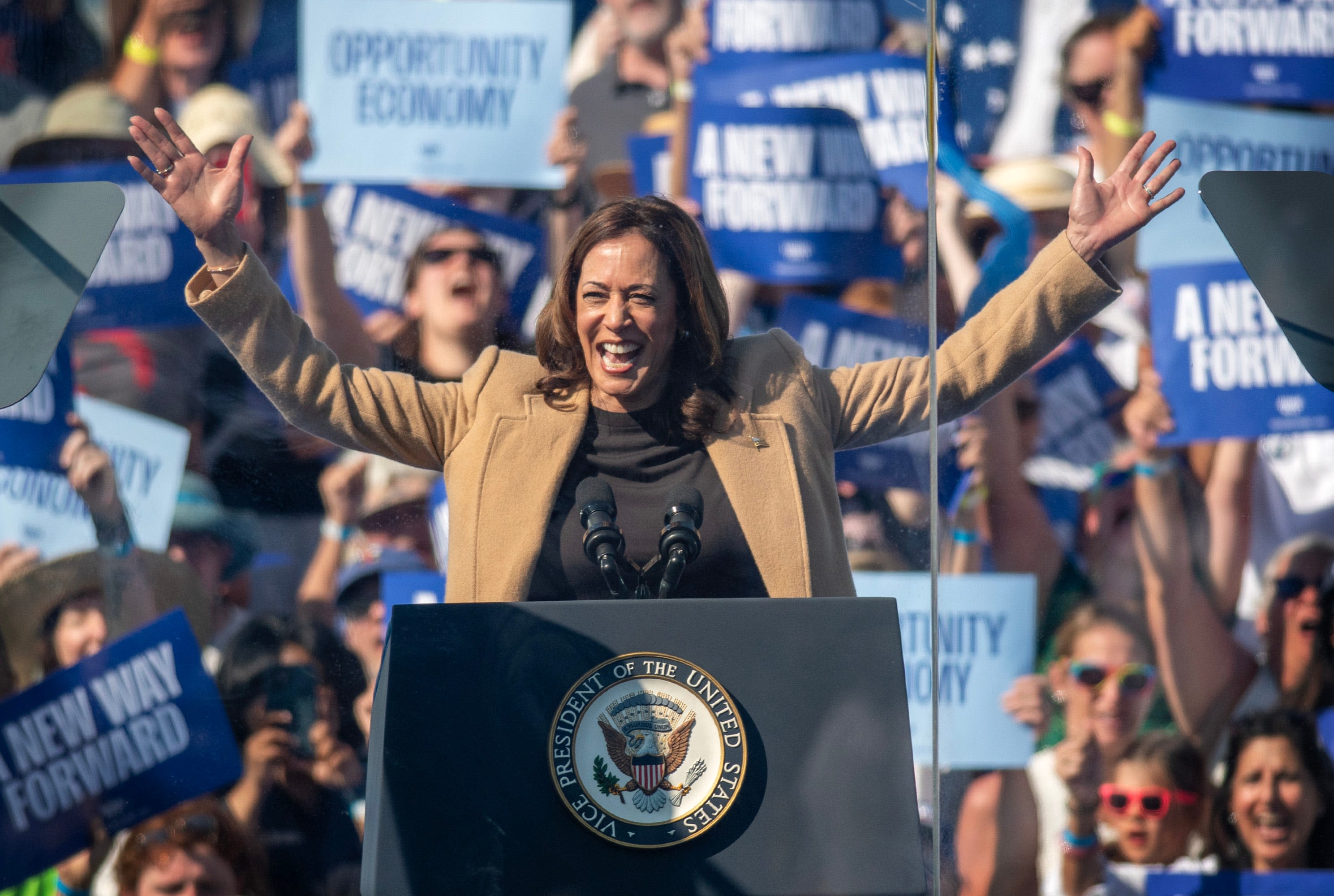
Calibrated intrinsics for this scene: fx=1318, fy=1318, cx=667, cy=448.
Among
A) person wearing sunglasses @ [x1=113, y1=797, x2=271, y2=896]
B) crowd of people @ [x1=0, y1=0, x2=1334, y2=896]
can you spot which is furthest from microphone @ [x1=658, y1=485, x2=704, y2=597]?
person wearing sunglasses @ [x1=113, y1=797, x2=271, y2=896]

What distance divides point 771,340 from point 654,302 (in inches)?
10.9

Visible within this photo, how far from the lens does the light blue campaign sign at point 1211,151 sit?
3.10m

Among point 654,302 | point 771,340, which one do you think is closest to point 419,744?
point 654,302

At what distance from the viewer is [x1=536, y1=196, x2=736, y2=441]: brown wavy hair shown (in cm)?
205

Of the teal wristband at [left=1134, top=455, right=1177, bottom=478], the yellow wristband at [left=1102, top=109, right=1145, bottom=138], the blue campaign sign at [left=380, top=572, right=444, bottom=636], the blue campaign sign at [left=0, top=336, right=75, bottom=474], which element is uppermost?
the yellow wristband at [left=1102, top=109, right=1145, bottom=138]

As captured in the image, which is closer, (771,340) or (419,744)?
(419,744)

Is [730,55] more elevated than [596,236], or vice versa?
[730,55]

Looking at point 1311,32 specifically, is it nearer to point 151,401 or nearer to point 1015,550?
point 1015,550

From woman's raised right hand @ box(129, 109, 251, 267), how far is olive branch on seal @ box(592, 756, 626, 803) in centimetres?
102

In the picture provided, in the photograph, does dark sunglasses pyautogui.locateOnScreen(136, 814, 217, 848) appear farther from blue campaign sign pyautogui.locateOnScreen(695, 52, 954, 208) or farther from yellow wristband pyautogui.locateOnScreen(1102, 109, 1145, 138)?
yellow wristband pyautogui.locateOnScreen(1102, 109, 1145, 138)

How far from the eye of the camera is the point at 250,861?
9.04ft

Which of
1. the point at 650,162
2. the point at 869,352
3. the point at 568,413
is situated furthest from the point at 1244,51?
the point at 568,413

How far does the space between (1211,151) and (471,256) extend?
1.76 m

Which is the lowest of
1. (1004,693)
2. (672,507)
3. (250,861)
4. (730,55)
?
(250,861)
